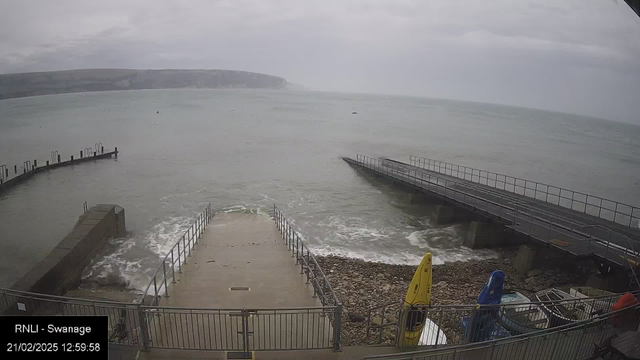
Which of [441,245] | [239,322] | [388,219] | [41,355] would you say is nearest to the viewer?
[41,355]

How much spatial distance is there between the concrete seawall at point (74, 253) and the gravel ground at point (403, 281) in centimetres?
1073

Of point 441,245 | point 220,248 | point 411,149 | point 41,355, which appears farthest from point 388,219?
point 411,149

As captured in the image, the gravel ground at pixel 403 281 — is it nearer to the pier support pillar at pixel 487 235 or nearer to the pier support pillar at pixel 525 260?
the pier support pillar at pixel 525 260

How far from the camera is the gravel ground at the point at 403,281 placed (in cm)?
1424

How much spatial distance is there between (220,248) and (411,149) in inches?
2190

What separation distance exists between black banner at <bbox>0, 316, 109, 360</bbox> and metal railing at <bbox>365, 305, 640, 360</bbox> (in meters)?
4.33

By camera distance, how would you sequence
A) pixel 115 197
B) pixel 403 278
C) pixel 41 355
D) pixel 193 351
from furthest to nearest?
1. pixel 115 197
2. pixel 403 278
3. pixel 193 351
4. pixel 41 355

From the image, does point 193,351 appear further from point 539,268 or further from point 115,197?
point 115,197

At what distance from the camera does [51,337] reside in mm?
5246

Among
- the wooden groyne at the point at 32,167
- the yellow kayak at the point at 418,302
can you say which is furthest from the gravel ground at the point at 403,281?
the wooden groyne at the point at 32,167

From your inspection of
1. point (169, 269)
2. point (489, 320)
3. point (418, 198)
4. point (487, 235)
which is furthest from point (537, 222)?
point (169, 269)

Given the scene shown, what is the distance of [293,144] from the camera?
219 feet
